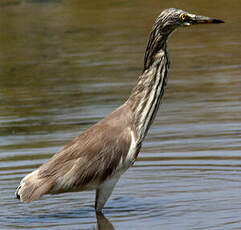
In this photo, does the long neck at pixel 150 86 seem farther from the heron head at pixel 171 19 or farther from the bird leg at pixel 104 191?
the bird leg at pixel 104 191

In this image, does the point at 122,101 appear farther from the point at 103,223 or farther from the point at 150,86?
the point at 103,223

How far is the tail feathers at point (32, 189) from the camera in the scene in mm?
7707

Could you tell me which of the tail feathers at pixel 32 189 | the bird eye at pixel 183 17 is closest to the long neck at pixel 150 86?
the bird eye at pixel 183 17

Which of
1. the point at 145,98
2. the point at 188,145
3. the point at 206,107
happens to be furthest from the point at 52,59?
the point at 145,98

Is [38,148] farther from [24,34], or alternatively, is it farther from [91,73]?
[24,34]

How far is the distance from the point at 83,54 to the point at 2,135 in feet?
19.2

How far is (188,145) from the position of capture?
32.8ft

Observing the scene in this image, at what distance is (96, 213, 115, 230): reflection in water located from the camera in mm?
7715

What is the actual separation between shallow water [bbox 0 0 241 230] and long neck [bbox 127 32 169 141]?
78cm

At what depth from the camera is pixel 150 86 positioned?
8.14m

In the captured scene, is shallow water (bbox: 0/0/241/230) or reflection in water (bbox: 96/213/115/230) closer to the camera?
reflection in water (bbox: 96/213/115/230)

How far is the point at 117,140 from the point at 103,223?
767 millimetres

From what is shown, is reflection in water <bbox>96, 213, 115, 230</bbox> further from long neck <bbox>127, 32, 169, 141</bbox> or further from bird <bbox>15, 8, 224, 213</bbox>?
long neck <bbox>127, 32, 169, 141</bbox>

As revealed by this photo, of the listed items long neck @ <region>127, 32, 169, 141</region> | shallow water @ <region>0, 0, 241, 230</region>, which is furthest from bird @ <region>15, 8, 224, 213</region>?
shallow water @ <region>0, 0, 241, 230</region>
